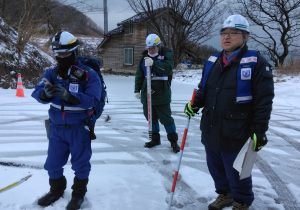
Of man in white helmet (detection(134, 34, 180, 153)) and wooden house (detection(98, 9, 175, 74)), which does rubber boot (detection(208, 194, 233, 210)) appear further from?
wooden house (detection(98, 9, 175, 74))

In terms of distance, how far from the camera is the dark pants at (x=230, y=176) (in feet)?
12.1

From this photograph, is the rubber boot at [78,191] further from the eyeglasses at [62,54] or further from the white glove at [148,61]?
the white glove at [148,61]

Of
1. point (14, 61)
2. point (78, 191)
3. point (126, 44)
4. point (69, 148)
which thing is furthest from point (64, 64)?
point (126, 44)

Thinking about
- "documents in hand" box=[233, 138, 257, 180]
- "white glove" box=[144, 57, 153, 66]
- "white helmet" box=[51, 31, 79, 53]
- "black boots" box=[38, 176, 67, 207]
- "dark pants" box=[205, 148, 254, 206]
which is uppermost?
"white helmet" box=[51, 31, 79, 53]

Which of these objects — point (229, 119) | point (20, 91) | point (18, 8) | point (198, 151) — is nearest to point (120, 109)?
point (20, 91)

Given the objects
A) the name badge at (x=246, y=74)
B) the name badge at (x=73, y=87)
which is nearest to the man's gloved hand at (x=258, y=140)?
the name badge at (x=246, y=74)

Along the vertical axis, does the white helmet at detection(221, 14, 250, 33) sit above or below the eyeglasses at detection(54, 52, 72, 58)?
above

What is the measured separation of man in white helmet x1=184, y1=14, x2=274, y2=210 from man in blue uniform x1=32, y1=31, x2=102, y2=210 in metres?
1.17

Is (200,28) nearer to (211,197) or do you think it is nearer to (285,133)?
(285,133)

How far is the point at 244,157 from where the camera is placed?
3455mm

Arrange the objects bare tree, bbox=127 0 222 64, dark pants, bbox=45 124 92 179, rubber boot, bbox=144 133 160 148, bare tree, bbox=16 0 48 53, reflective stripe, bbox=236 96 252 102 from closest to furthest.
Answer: reflective stripe, bbox=236 96 252 102 < dark pants, bbox=45 124 92 179 < rubber boot, bbox=144 133 160 148 < bare tree, bbox=16 0 48 53 < bare tree, bbox=127 0 222 64

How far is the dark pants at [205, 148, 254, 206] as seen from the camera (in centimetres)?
367

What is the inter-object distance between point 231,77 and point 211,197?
60.4 inches

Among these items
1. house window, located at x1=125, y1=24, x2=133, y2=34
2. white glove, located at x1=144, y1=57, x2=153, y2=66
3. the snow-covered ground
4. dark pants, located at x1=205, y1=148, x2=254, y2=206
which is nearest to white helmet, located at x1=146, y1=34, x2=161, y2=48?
white glove, located at x1=144, y1=57, x2=153, y2=66
